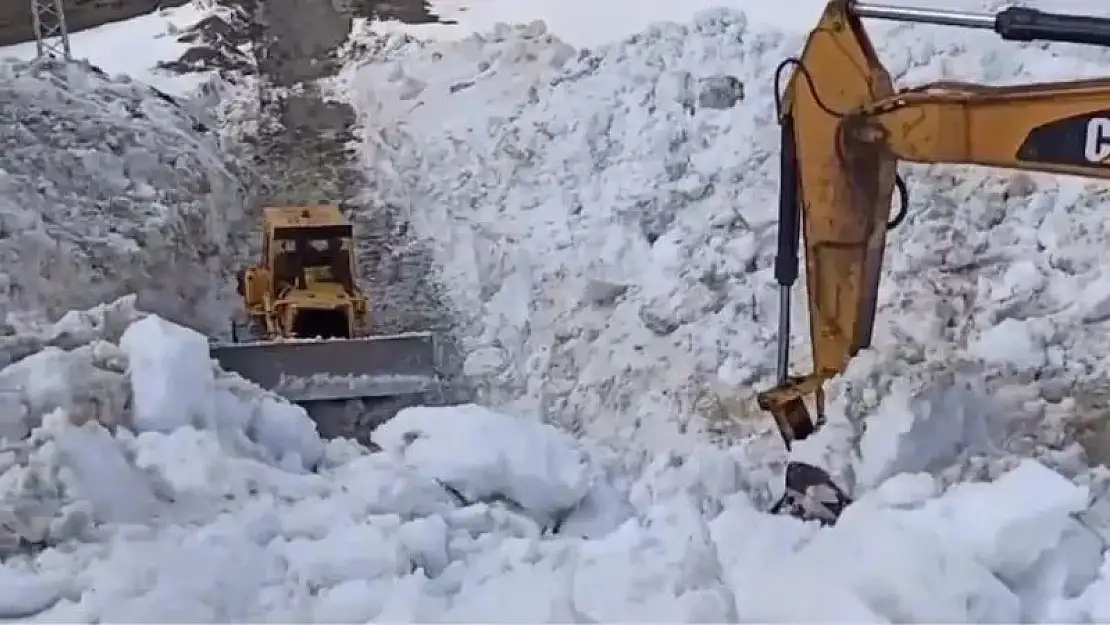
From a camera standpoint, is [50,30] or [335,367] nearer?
[335,367]

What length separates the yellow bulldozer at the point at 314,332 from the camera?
Result: 645cm

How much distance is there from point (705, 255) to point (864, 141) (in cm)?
318

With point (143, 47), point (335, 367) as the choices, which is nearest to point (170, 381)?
point (335, 367)

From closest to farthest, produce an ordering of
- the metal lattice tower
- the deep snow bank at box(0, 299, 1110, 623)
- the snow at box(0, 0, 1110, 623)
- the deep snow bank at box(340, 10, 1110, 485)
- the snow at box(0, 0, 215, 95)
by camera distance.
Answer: the deep snow bank at box(0, 299, 1110, 623) < the snow at box(0, 0, 1110, 623) < the deep snow bank at box(340, 10, 1110, 485) < the metal lattice tower < the snow at box(0, 0, 215, 95)

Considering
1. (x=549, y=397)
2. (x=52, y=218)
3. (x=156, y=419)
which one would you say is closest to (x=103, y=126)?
(x=52, y=218)

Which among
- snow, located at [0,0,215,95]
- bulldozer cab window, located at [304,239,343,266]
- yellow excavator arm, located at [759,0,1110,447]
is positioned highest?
snow, located at [0,0,215,95]

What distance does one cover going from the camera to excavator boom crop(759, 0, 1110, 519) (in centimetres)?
413

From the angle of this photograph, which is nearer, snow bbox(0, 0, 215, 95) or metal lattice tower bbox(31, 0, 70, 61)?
metal lattice tower bbox(31, 0, 70, 61)

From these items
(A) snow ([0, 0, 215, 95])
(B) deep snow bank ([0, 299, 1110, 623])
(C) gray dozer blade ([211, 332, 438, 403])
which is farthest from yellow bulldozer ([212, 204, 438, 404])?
(A) snow ([0, 0, 215, 95])

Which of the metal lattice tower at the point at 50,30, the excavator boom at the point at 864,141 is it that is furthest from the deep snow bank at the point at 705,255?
the metal lattice tower at the point at 50,30

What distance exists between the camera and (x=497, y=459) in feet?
13.7

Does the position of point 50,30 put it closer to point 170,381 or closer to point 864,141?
point 170,381

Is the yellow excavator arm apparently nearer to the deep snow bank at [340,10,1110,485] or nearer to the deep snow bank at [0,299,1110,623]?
the deep snow bank at [340,10,1110,485]

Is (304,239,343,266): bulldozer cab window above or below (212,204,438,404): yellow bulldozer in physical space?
above
